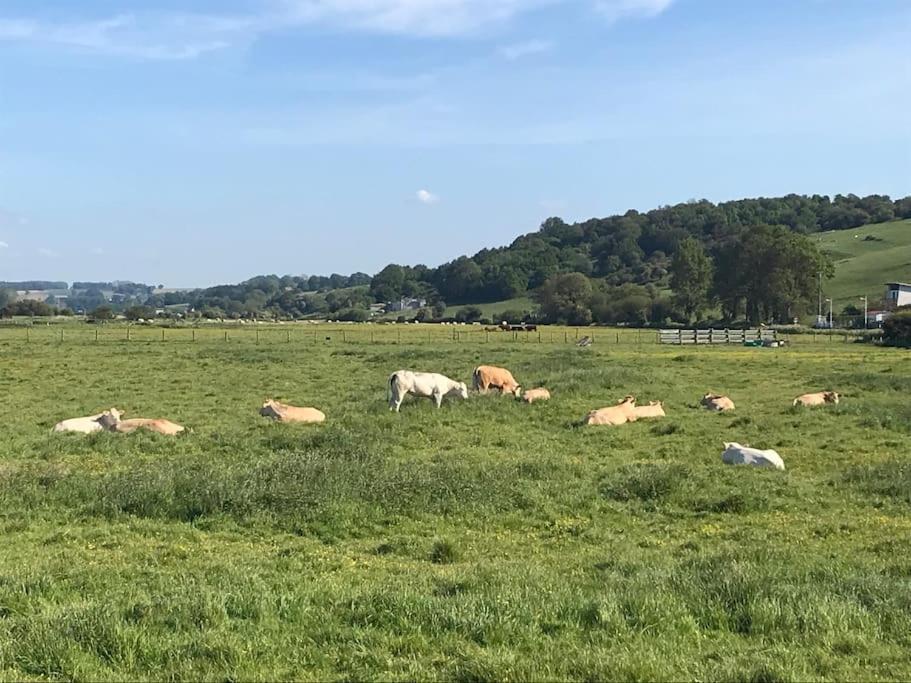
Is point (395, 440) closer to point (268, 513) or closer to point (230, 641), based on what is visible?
point (268, 513)

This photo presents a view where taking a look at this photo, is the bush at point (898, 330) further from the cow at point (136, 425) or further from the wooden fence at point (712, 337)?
the cow at point (136, 425)

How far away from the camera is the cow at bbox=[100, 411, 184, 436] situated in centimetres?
1805

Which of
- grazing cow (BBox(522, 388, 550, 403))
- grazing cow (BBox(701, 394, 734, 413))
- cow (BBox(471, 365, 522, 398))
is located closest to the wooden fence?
cow (BBox(471, 365, 522, 398))

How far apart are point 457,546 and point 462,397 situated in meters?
13.3

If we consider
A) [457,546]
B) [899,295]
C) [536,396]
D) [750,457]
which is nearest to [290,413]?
[536,396]

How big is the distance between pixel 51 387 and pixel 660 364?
2582 centimetres

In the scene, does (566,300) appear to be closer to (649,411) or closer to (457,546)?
(649,411)

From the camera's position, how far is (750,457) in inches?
584

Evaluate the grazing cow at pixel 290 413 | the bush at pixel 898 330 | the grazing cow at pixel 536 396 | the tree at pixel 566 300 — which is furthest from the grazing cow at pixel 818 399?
the tree at pixel 566 300

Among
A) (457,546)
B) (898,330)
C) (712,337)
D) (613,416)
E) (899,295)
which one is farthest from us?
(899,295)

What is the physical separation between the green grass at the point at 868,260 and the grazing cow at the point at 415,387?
108765mm

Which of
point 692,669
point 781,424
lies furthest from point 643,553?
point 781,424

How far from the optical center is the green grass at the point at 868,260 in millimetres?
134750

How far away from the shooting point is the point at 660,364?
40.2 m
